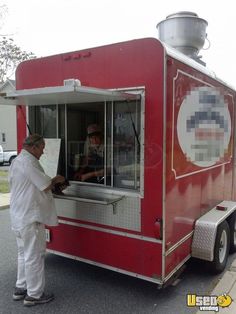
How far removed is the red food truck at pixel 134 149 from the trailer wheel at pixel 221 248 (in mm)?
14

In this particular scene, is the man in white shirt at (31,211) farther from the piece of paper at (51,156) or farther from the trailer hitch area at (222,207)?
the trailer hitch area at (222,207)

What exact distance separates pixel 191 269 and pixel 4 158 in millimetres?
18293

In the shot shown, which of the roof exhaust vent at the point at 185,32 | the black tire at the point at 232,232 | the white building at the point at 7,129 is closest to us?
the black tire at the point at 232,232

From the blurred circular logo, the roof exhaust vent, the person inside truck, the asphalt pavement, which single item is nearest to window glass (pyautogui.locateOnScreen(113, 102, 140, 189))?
the person inside truck

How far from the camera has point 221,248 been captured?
4.70m

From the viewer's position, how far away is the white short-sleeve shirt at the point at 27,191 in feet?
11.7

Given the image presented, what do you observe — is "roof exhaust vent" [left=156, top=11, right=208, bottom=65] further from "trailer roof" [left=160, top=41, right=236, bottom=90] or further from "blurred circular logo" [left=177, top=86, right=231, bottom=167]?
"blurred circular logo" [left=177, top=86, right=231, bottom=167]

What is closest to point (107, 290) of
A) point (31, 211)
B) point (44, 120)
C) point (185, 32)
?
point (31, 211)

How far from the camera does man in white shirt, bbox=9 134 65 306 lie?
3.58 meters

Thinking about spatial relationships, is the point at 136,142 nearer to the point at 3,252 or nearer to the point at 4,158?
the point at 3,252

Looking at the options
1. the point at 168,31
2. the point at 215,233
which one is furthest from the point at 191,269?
the point at 168,31

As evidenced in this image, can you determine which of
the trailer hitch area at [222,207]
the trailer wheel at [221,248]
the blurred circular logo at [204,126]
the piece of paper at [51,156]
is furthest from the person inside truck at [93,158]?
the trailer hitch area at [222,207]

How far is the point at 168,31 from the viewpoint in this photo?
5488mm

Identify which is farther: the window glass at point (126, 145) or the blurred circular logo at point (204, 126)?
the blurred circular logo at point (204, 126)
